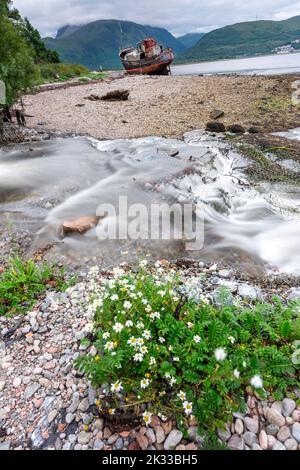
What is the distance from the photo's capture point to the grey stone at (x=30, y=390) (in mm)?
2963

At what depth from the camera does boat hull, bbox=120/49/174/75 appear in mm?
47031

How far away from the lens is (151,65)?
47.1 m

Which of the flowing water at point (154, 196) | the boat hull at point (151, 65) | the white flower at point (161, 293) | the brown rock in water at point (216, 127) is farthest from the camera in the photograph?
the boat hull at point (151, 65)


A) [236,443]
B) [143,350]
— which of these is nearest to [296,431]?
[236,443]

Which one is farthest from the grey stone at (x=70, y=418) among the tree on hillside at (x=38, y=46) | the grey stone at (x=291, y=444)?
the tree on hillside at (x=38, y=46)

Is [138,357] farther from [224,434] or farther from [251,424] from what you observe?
[251,424]

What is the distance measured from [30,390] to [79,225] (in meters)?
3.41

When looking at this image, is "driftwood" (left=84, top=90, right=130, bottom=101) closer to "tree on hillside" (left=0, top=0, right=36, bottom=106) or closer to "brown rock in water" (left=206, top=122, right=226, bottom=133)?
"tree on hillside" (left=0, top=0, right=36, bottom=106)

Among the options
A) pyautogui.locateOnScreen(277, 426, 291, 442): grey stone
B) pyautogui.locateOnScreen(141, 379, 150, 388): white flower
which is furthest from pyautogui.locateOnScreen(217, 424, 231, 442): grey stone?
pyautogui.locateOnScreen(141, 379, 150, 388): white flower

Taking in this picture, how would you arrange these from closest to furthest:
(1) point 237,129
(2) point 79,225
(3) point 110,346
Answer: (3) point 110,346 < (2) point 79,225 < (1) point 237,129

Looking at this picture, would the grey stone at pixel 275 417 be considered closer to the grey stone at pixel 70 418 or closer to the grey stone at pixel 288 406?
the grey stone at pixel 288 406

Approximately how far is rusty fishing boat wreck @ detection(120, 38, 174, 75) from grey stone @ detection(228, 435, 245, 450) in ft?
172

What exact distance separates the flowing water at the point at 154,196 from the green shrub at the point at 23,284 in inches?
27.2
